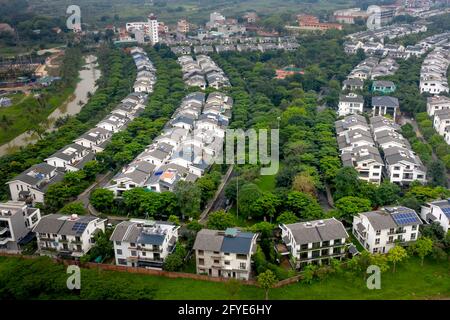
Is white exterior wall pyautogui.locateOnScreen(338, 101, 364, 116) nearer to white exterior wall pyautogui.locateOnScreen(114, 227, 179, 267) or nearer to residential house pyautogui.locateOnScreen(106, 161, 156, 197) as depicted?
residential house pyautogui.locateOnScreen(106, 161, 156, 197)

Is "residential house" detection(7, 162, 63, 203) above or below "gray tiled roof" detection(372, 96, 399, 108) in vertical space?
below

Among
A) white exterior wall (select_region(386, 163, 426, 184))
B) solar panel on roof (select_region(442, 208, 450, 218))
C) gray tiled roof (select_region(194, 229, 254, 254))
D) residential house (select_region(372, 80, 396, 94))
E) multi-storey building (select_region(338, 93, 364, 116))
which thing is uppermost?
residential house (select_region(372, 80, 396, 94))

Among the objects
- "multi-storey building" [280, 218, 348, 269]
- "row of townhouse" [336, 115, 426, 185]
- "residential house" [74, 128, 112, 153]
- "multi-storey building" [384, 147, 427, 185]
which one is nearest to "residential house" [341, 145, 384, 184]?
"row of townhouse" [336, 115, 426, 185]

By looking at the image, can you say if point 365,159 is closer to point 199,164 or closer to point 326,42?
point 199,164

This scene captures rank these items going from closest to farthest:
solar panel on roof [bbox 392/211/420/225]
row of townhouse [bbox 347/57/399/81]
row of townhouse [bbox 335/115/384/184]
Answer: solar panel on roof [bbox 392/211/420/225] → row of townhouse [bbox 335/115/384/184] → row of townhouse [bbox 347/57/399/81]

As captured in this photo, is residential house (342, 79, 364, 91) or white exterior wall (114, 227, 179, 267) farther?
residential house (342, 79, 364, 91)

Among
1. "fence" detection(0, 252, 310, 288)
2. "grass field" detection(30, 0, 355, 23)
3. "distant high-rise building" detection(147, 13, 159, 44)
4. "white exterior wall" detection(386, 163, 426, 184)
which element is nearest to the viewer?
"fence" detection(0, 252, 310, 288)

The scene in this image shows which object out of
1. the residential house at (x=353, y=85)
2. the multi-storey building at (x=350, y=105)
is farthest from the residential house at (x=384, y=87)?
the multi-storey building at (x=350, y=105)
